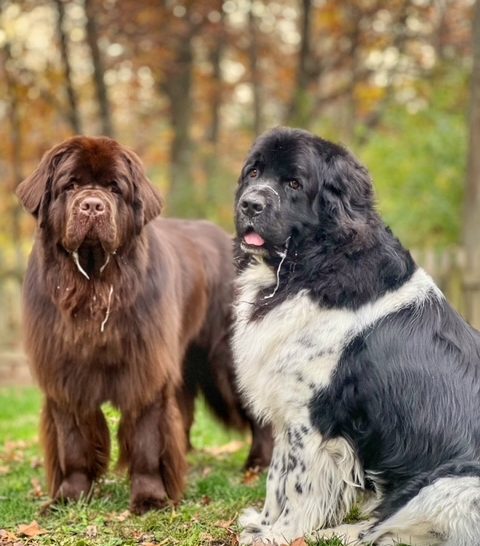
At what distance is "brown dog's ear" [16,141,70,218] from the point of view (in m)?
4.51

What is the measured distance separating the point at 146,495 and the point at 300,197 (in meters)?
1.99

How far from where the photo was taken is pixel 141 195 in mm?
4629

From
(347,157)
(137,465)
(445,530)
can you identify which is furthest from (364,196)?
(137,465)

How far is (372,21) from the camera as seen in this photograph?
1633cm

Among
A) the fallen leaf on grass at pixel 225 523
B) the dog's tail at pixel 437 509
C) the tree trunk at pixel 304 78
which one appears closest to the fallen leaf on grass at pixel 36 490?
the fallen leaf on grass at pixel 225 523

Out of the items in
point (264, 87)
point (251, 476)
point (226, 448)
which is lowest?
point (226, 448)

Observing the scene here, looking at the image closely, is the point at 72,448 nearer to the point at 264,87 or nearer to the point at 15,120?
the point at 15,120

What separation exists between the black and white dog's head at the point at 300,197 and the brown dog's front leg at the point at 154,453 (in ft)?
4.32

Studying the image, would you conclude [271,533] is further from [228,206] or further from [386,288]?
[228,206]

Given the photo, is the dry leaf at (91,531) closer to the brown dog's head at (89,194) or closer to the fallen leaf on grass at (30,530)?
the fallen leaf on grass at (30,530)

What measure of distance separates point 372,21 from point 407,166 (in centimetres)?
552

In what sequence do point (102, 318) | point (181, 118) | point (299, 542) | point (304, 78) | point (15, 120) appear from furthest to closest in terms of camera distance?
1. point (181, 118)
2. point (304, 78)
3. point (15, 120)
4. point (102, 318)
5. point (299, 542)

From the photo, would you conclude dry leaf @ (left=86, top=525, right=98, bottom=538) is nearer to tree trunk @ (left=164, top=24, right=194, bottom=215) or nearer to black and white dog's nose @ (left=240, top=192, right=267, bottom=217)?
black and white dog's nose @ (left=240, top=192, right=267, bottom=217)

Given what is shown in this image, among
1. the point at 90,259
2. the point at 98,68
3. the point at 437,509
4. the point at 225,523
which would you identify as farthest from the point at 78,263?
the point at 98,68
